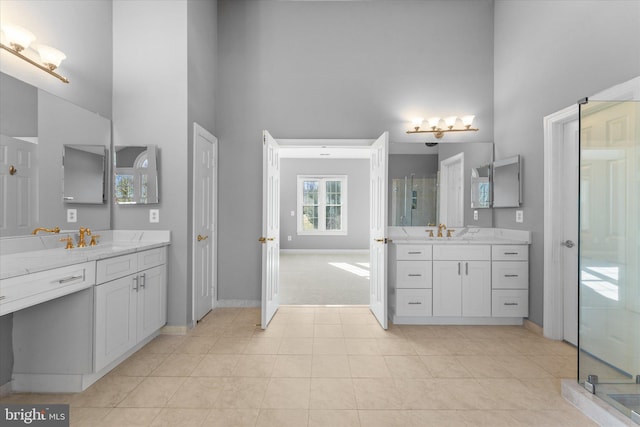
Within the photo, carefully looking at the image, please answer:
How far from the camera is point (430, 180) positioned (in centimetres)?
410

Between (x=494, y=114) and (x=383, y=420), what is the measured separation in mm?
3716

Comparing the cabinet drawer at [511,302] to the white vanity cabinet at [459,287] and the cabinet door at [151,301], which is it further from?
the cabinet door at [151,301]

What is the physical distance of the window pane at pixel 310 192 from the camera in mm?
9531

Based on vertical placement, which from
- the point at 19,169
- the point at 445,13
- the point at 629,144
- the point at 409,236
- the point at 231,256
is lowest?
the point at 231,256

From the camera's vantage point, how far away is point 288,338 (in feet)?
10.3

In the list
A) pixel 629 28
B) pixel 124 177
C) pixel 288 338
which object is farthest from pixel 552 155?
pixel 124 177

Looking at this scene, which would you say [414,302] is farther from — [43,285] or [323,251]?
[323,251]

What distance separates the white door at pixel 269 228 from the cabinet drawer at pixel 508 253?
2.36 metres

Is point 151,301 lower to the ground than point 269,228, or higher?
lower

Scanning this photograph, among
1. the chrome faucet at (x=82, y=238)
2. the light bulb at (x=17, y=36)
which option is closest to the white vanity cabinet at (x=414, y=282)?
the chrome faucet at (x=82, y=238)

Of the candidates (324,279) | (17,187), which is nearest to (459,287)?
(324,279)

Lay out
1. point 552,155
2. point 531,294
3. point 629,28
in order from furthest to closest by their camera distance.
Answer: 1. point 531,294
2. point 552,155
3. point 629,28

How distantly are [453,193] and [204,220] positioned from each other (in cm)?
297

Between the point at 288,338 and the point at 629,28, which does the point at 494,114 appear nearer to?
the point at 629,28
